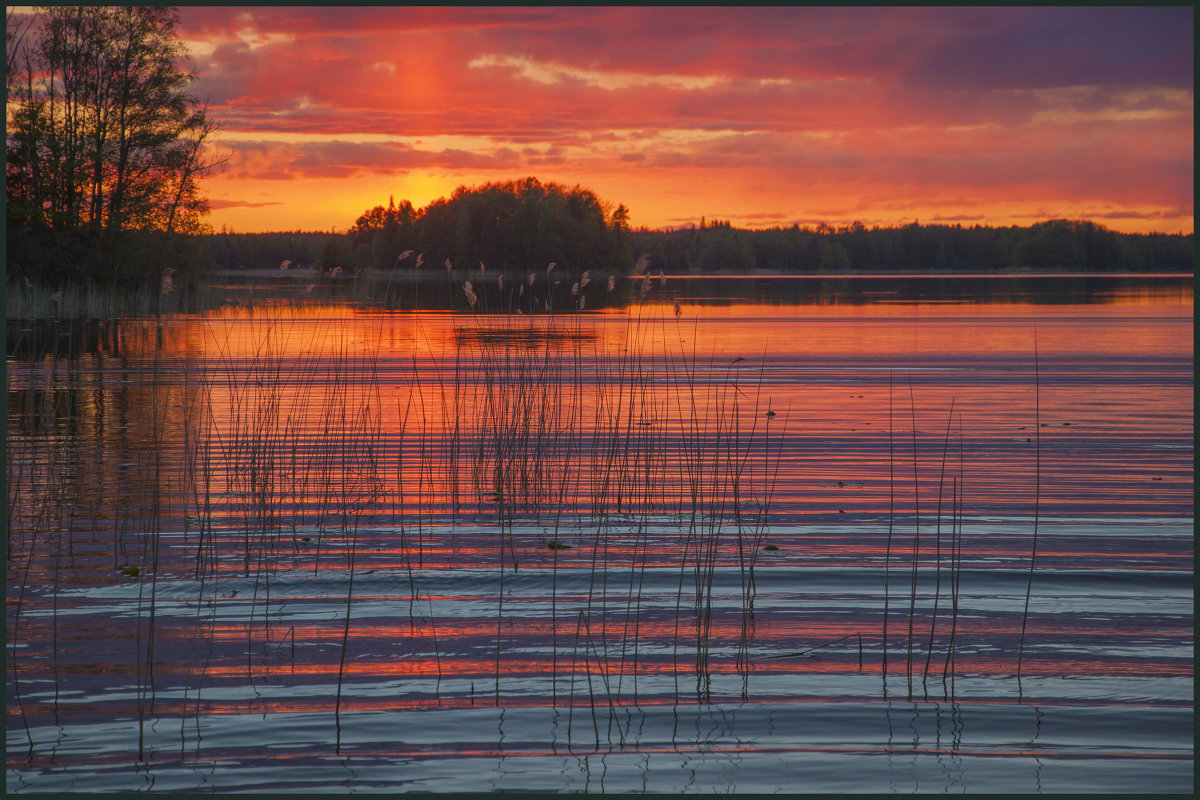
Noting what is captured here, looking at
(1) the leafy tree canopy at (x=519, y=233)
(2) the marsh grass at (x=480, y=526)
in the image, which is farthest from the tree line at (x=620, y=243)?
(2) the marsh grass at (x=480, y=526)

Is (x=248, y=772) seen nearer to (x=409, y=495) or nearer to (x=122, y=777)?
(x=122, y=777)

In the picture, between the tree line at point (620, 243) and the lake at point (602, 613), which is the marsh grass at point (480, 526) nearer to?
the lake at point (602, 613)

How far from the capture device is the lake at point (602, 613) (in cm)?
460

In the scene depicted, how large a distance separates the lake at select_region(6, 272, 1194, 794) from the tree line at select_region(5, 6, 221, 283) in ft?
97.5

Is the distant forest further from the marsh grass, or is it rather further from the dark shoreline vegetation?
the marsh grass

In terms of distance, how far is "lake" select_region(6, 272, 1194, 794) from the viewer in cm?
460

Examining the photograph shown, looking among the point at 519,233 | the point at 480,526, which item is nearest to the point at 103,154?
the point at 480,526

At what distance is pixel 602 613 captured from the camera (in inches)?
259

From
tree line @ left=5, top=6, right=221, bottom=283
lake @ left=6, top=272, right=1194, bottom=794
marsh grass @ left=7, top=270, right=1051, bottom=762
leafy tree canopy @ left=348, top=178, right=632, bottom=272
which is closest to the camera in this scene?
lake @ left=6, top=272, right=1194, bottom=794

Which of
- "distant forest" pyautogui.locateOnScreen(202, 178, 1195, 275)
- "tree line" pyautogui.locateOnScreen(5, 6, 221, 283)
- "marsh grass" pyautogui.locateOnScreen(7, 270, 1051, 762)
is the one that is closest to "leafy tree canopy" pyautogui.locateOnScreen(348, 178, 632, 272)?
"distant forest" pyautogui.locateOnScreen(202, 178, 1195, 275)

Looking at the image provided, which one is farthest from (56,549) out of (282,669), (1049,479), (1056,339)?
(1056,339)

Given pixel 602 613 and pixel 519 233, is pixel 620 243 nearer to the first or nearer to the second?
pixel 519 233

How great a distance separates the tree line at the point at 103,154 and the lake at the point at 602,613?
29.7 m

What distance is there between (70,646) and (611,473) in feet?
18.8
